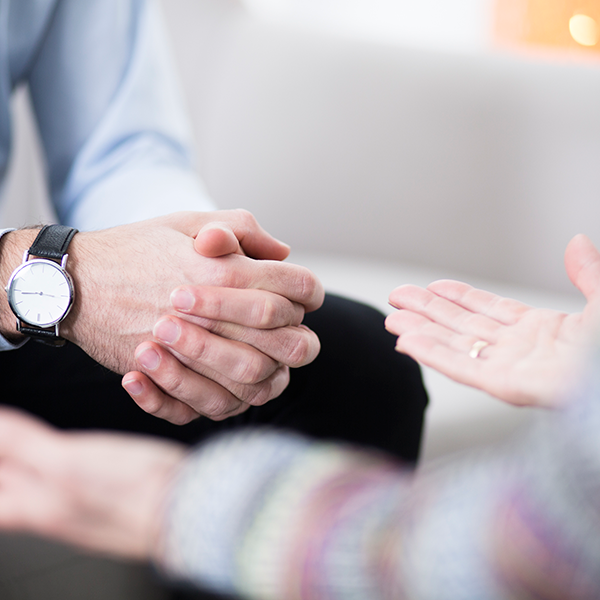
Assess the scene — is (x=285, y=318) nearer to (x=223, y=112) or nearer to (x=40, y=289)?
(x=40, y=289)

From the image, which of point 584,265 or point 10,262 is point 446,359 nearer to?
point 584,265

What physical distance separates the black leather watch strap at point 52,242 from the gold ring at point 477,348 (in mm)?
367

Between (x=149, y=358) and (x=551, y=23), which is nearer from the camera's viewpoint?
(x=149, y=358)

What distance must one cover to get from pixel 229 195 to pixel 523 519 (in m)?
1.27

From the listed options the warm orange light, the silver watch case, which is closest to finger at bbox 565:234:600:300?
the silver watch case

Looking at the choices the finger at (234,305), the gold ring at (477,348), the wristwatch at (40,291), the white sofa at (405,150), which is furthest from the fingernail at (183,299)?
the white sofa at (405,150)

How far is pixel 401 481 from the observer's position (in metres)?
0.48

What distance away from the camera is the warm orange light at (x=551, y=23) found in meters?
1.91

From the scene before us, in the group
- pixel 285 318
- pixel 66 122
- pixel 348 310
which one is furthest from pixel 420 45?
pixel 285 318

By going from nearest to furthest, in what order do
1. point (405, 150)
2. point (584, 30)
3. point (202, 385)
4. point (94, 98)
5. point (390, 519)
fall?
point (390, 519) → point (202, 385) → point (94, 98) → point (405, 150) → point (584, 30)

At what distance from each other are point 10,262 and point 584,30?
6.91ft

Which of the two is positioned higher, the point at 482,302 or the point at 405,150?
the point at 405,150

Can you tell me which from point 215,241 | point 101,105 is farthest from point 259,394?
point 101,105

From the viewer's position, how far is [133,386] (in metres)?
0.47
